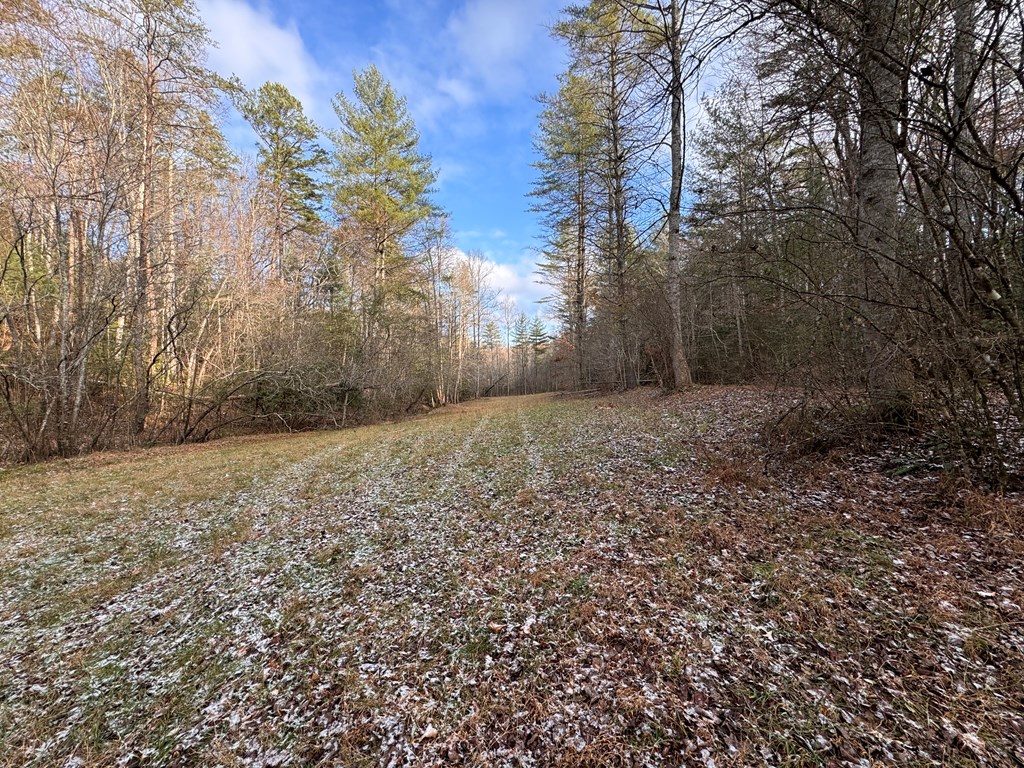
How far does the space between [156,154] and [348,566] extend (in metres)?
12.1

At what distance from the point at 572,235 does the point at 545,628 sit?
19624mm

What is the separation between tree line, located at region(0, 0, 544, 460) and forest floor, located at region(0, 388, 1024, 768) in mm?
5795

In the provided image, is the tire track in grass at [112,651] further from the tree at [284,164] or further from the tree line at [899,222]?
the tree at [284,164]

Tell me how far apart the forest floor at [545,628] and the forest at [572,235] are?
1439 mm

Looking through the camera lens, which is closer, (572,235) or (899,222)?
(899,222)

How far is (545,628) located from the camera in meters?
2.29

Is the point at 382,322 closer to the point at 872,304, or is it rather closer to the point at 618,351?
the point at 618,351

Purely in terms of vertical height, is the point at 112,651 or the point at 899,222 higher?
the point at 899,222

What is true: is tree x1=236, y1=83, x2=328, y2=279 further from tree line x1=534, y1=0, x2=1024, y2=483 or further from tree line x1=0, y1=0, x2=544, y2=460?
tree line x1=534, y1=0, x2=1024, y2=483

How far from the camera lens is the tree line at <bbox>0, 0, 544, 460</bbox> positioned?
7.53 m

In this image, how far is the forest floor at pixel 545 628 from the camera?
161 centimetres

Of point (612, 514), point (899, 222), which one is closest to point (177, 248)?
point (612, 514)

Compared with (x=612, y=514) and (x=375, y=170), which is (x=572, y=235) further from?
(x=612, y=514)

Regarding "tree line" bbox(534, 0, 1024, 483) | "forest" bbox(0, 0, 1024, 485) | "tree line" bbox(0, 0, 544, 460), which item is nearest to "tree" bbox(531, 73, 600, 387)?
"forest" bbox(0, 0, 1024, 485)
